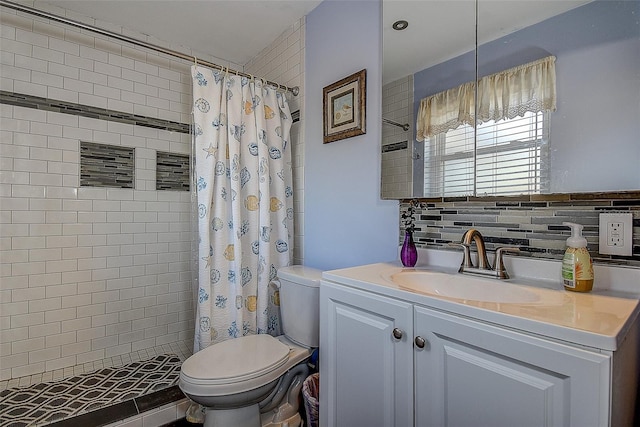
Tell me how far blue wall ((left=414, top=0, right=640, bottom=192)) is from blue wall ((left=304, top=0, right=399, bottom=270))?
698 mm

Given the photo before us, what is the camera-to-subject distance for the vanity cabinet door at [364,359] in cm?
98

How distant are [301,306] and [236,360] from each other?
39 cm

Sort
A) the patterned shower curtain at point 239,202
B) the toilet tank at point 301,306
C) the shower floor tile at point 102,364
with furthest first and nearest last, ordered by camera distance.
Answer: the shower floor tile at point 102,364
the patterned shower curtain at point 239,202
the toilet tank at point 301,306

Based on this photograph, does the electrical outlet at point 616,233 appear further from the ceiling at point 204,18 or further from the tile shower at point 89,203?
the ceiling at point 204,18

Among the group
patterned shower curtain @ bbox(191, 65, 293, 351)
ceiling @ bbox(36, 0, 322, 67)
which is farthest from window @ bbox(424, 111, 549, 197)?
ceiling @ bbox(36, 0, 322, 67)

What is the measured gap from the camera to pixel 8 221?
195cm

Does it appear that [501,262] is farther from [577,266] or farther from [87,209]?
[87,209]

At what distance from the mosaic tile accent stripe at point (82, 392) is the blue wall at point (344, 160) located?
46.0 inches

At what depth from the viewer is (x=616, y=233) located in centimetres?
98

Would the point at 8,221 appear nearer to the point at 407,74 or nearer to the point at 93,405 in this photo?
the point at 93,405

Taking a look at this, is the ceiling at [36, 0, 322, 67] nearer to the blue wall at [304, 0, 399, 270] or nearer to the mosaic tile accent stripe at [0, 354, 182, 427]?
the blue wall at [304, 0, 399, 270]

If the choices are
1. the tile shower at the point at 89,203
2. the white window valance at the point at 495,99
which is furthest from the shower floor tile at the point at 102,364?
the white window valance at the point at 495,99

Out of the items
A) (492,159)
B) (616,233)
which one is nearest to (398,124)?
(492,159)

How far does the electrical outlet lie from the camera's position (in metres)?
0.96
